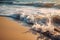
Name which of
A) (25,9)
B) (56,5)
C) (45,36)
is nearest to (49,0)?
(56,5)

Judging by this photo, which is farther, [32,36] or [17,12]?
[17,12]

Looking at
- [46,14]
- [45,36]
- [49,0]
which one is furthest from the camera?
[49,0]

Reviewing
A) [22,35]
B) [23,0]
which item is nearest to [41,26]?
[22,35]

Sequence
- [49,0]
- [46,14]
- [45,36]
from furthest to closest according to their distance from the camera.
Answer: [49,0], [46,14], [45,36]

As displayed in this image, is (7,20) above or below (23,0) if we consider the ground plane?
below

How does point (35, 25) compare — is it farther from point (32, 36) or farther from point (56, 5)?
point (56, 5)

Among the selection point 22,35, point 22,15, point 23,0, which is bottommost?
point 22,35

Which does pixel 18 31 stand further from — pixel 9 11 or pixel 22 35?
pixel 9 11
